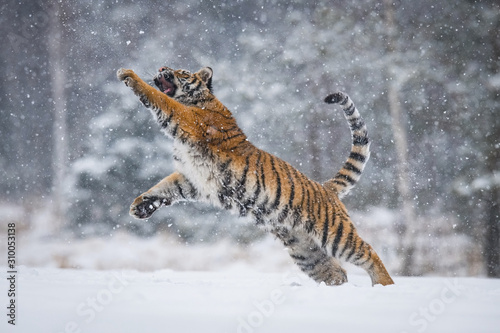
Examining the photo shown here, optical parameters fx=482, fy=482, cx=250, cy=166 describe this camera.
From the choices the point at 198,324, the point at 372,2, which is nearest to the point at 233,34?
the point at 372,2

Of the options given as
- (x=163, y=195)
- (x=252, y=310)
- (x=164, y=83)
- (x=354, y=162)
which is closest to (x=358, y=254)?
(x=354, y=162)

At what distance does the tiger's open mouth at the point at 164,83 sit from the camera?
12.6ft

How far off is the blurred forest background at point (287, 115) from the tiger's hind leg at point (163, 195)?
17.0 feet

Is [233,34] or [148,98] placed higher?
[233,34]

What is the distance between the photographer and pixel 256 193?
3570 mm

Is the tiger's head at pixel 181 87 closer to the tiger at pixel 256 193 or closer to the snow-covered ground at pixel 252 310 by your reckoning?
the tiger at pixel 256 193

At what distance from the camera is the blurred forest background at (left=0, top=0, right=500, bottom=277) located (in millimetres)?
8797

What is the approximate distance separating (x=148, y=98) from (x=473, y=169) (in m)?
7.10

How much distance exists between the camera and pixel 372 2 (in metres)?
10.2

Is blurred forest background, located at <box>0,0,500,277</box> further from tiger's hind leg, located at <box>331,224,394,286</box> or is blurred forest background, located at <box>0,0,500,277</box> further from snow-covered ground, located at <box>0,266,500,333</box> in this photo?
snow-covered ground, located at <box>0,266,500,333</box>

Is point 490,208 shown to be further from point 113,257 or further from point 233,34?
point 113,257

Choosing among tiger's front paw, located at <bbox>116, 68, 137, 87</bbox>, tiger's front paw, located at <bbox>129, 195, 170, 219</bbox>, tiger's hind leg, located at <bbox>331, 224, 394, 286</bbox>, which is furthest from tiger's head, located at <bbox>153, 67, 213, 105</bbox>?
tiger's hind leg, located at <bbox>331, 224, 394, 286</bbox>

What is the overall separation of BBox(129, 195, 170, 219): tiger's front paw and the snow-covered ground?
0.55 meters

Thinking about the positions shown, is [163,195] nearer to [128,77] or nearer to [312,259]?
[128,77]
